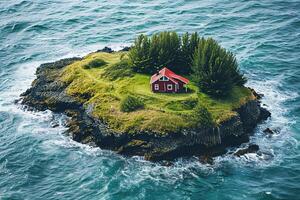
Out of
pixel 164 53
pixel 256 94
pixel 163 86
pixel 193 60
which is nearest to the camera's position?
pixel 163 86

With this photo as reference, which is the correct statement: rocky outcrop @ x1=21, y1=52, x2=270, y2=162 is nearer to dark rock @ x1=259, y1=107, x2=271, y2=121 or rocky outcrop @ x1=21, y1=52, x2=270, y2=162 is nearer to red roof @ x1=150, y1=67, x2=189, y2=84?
dark rock @ x1=259, y1=107, x2=271, y2=121

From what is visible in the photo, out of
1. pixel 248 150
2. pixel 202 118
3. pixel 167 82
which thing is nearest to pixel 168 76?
pixel 167 82

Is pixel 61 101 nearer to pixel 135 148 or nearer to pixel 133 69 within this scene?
pixel 133 69

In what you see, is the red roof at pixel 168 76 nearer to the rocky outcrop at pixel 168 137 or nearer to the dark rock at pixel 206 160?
the rocky outcrop at pixel 168 137

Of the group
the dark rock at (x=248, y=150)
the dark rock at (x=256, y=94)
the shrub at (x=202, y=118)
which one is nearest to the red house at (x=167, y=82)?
the shrub at (x=202, y=118)

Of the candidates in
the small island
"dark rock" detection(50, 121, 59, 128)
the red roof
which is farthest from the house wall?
"dark rock" detection(50, 121, 59, 128)

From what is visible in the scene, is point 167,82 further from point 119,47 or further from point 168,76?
point 119,47
